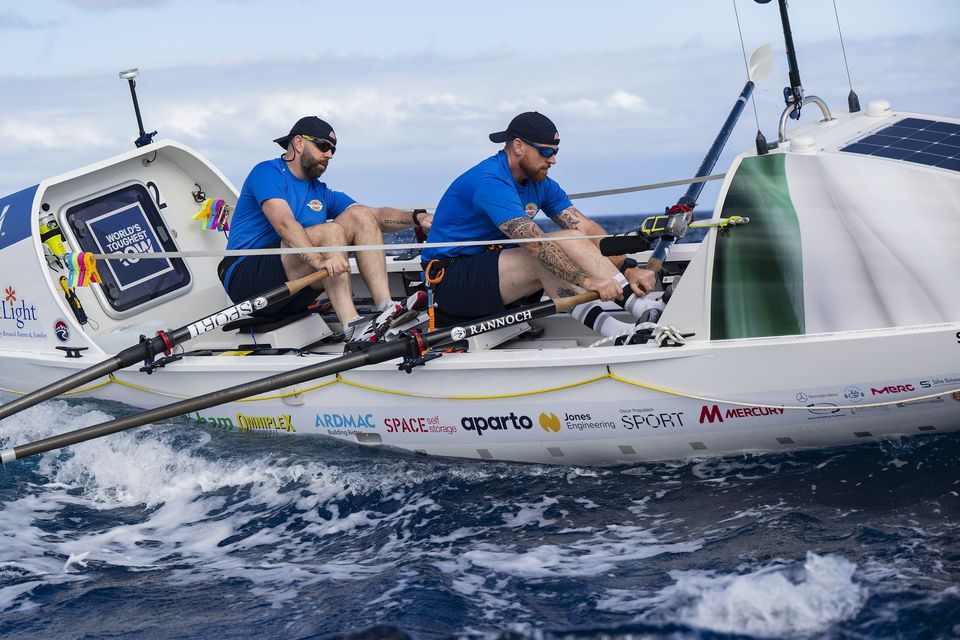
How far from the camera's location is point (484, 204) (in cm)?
707


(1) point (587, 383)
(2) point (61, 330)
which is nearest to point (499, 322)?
(1) point (587, 383)

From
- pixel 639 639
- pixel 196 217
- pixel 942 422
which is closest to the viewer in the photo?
pixel 639 639

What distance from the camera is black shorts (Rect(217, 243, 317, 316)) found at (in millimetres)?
8273

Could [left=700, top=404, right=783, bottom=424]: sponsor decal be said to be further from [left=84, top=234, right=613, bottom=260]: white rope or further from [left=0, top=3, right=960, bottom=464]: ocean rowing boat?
[left=84, top=234, right=613, bottom=260]: white rope

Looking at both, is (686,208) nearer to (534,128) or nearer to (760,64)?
(534,128)

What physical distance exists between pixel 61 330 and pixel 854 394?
5.55 meters

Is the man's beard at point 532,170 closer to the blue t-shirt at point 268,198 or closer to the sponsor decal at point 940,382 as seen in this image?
the blue t-shirt at point 268,198

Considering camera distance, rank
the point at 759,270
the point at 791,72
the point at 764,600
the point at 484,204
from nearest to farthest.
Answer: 1. the point at 764,600
2. the point at 759,270
3. the point at 484,204
4. the point at 791,72

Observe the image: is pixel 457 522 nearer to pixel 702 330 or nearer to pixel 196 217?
pixel 702 330

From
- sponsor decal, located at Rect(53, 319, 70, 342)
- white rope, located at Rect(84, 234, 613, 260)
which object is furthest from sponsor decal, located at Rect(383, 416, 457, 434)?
sponsor decal, located at Rect(53, 319, 70, 342)

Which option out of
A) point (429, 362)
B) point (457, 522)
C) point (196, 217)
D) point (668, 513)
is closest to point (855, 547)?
point (668, 513)

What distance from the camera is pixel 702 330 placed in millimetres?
6148

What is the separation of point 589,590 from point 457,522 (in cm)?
124

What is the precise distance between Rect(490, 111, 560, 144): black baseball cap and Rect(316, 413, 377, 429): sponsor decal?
194 cm
